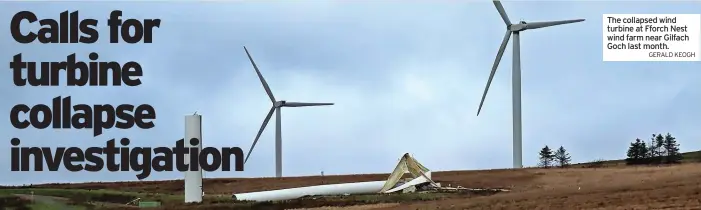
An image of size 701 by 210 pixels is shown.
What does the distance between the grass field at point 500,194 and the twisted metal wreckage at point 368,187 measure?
2.91 m

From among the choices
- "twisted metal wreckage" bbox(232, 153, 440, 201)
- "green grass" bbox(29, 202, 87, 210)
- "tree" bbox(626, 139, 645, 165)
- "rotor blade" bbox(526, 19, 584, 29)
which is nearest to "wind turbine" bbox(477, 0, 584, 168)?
"rotor blade" bbox(526, 19, 584, 29)

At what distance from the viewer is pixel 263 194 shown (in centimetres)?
6353

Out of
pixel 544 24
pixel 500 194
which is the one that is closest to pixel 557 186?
pixel 500 194

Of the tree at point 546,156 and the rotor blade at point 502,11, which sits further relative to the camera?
the tree at point 546,156

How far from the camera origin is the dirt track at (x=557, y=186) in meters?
35.6

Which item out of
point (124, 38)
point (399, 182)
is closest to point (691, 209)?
point (124, 38)

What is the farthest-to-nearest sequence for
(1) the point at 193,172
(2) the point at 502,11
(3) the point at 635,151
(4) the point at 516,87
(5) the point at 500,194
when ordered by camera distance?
(3) the point at 635,151 → (2) the point at 502,11 → (4) the point at 516,87 → (1) the point at 193,172 → (5) the point at 500,194

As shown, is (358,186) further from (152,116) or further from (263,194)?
(152,116)

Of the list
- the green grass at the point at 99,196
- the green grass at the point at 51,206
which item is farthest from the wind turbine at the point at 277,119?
the green grass at the point at 51,206

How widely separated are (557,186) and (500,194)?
12.0 m

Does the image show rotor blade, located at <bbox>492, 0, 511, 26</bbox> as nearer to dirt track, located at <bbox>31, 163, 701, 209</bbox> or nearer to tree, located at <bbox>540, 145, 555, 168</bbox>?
dirt track, located at <bbox>31, 163, 701, 209</bbox>

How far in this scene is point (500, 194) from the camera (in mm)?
49281

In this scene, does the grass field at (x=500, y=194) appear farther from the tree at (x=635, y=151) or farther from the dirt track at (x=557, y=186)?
the tree at (x=635, y=151)

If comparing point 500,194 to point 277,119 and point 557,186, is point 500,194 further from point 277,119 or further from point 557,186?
point 277,119
